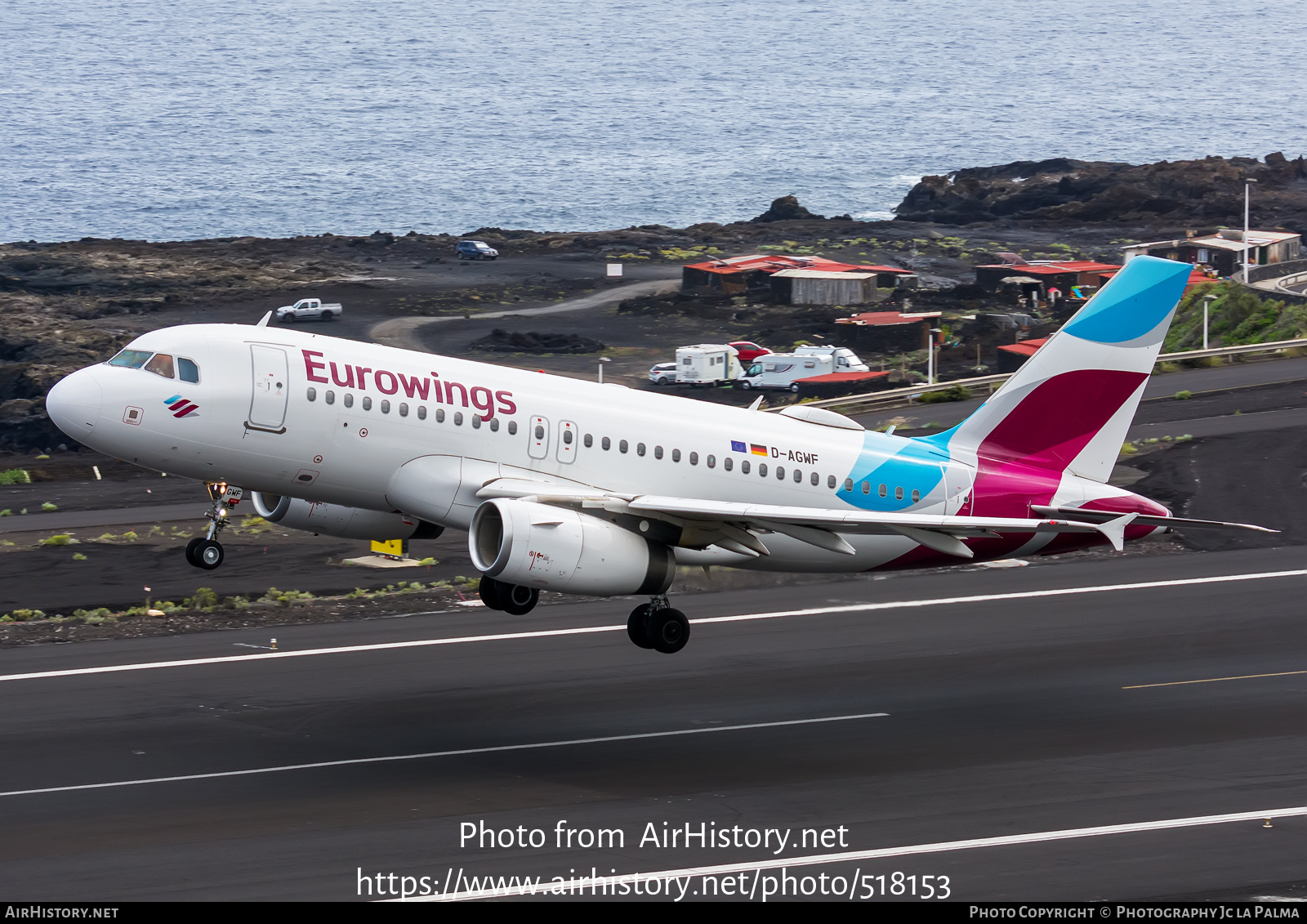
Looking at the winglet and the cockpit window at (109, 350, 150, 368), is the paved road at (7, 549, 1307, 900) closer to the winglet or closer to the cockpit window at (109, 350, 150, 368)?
the winglet

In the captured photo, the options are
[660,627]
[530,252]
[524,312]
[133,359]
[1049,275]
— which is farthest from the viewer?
[530,252]

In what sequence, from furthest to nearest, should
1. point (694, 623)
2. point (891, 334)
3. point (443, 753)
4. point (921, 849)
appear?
point (891, 334)
point (694, 623)
point (443, 753)
point (921, 849)

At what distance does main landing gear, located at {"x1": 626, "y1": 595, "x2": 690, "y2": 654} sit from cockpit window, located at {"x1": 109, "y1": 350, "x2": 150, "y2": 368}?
34.9 feet

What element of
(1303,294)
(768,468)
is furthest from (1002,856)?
(1303,294)

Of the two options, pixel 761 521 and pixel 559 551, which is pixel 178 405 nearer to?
pixel 559 551

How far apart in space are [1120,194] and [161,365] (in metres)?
133

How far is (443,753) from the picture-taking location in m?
29.2

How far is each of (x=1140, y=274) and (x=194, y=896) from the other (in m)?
24.4

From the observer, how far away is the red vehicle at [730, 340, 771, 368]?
291 feet

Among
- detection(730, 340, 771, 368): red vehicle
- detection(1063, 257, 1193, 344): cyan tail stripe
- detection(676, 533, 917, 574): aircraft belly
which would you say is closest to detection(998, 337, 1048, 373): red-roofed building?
detection(730, 340, 771, 368): red vehicle

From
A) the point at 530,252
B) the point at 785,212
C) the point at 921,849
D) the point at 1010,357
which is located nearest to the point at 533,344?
the point at 1010,357

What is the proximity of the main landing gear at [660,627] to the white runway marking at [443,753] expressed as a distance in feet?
6.31

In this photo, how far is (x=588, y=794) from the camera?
2694cm

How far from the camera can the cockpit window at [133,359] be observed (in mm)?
28359
